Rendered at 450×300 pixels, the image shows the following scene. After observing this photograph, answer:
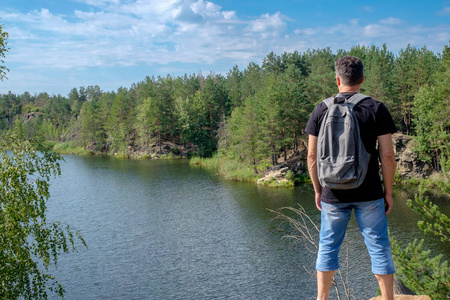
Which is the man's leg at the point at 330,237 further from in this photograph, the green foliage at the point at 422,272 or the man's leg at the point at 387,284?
the green foliage at the point at 422,272

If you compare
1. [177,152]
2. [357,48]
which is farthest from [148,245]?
[357,48]

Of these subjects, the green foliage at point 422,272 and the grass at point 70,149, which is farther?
the grass at point 70,149

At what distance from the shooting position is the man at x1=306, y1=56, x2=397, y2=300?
2803 millimetres

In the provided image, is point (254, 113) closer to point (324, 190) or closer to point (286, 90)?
point (286, 90)

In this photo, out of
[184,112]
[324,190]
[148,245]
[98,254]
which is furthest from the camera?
[184,112]

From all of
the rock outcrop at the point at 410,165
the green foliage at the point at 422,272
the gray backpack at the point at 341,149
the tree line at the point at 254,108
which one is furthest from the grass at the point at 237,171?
the gray backpack at the point at 341,149

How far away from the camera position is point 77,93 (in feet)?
316

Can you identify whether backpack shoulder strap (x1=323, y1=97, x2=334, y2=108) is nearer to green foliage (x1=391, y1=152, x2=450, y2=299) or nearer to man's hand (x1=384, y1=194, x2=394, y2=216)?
man's hand (x1=384, y1=194, x2=394, y2=216)

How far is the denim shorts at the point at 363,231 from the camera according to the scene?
283 centimetres

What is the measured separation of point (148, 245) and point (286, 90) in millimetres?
20150

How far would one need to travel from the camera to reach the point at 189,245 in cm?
1766

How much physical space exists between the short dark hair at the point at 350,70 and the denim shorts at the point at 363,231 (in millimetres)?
932

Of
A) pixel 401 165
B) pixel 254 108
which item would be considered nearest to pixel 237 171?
pixel 254 108

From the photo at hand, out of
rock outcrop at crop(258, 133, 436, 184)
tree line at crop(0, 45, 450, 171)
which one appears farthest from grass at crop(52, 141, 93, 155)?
rock outcrop at crop(258, 133, 436, 184)
